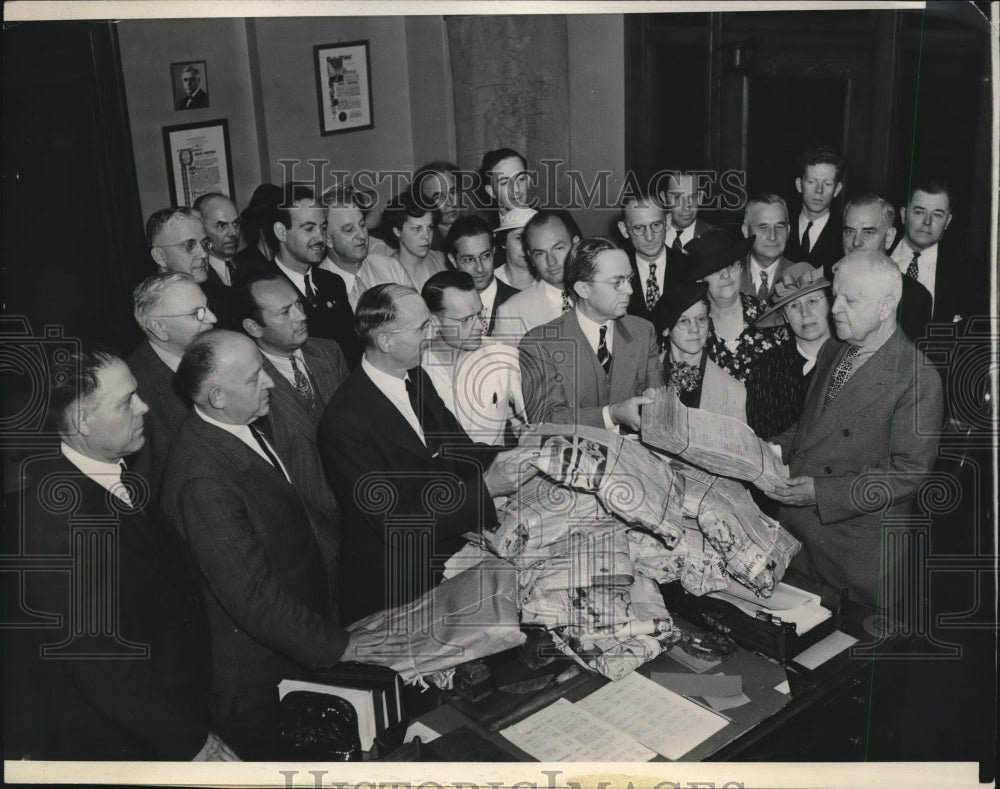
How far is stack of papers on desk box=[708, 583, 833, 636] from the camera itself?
2959 millimetres

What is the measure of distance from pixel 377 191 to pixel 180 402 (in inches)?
39.1

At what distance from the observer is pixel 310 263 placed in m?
3.21

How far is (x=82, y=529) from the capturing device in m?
3.02

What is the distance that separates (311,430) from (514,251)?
977 mm

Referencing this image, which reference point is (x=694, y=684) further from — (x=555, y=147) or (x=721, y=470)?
(x=555, y=147)

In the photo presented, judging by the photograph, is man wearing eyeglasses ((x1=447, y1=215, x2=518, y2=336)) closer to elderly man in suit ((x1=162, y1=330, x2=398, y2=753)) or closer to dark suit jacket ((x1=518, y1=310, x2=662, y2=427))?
dark suit jacket ((x1=518, y1=310, x2=662, y2=427))

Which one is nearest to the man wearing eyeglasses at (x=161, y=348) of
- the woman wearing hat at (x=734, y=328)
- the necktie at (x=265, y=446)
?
the necktie at (x=265, y=446)

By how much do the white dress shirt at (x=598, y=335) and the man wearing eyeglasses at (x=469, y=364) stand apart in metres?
0.27

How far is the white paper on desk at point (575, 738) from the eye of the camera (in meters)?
2.77

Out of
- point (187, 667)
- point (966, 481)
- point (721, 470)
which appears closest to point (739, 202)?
point (721, 470)

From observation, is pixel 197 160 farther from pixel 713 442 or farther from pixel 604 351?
pixel 713 442

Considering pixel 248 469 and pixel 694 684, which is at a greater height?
pixel 248 469

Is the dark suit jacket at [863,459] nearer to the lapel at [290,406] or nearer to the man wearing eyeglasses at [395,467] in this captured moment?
the man wearing eyeglasses at [395,467]

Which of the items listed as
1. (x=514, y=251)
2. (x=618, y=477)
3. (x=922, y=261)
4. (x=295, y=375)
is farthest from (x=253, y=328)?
(x=922, y=261)
